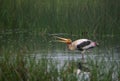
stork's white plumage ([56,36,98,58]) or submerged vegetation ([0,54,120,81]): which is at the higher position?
submerged vegetation ([0,54,120,81])

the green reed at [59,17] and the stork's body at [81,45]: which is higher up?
the green reed at [59,17]

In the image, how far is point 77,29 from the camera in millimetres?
15883

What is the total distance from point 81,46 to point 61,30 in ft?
7.28

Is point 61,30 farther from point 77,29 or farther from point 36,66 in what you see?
point 36,66

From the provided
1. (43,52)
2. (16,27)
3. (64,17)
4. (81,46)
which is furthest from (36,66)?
(64,17)

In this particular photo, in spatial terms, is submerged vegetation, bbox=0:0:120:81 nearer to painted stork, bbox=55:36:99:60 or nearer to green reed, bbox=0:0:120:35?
green reed, bbox=0:0:120:35

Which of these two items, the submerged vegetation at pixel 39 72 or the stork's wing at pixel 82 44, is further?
the stork's wing at pixel 82 44

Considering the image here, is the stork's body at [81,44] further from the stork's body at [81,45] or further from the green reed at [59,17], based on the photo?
the green reed at [59,17]

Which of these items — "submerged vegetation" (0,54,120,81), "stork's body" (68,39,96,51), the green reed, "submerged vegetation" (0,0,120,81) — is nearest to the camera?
"submerged vegetation" (0,54,120,81)

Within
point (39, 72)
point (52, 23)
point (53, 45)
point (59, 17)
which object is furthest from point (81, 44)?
point (39, 72)

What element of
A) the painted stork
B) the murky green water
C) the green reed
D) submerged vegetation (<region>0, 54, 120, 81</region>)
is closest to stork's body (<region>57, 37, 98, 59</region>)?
the painted stork

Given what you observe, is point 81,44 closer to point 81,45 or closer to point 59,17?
point 81,45

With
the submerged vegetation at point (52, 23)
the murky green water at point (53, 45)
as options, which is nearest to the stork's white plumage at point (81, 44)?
the murky green water at point (53, 45)

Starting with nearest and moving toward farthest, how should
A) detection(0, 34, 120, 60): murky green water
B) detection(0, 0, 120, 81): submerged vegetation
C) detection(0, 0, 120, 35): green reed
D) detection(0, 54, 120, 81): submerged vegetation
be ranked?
detection(0, 54, 120, 81): submerged vegetation
detection(0, 34, 120, 60): murky green water
detection(0, 0, 120, 81): submerged vegetation
detection(0, 0, 120, 35): green reed
